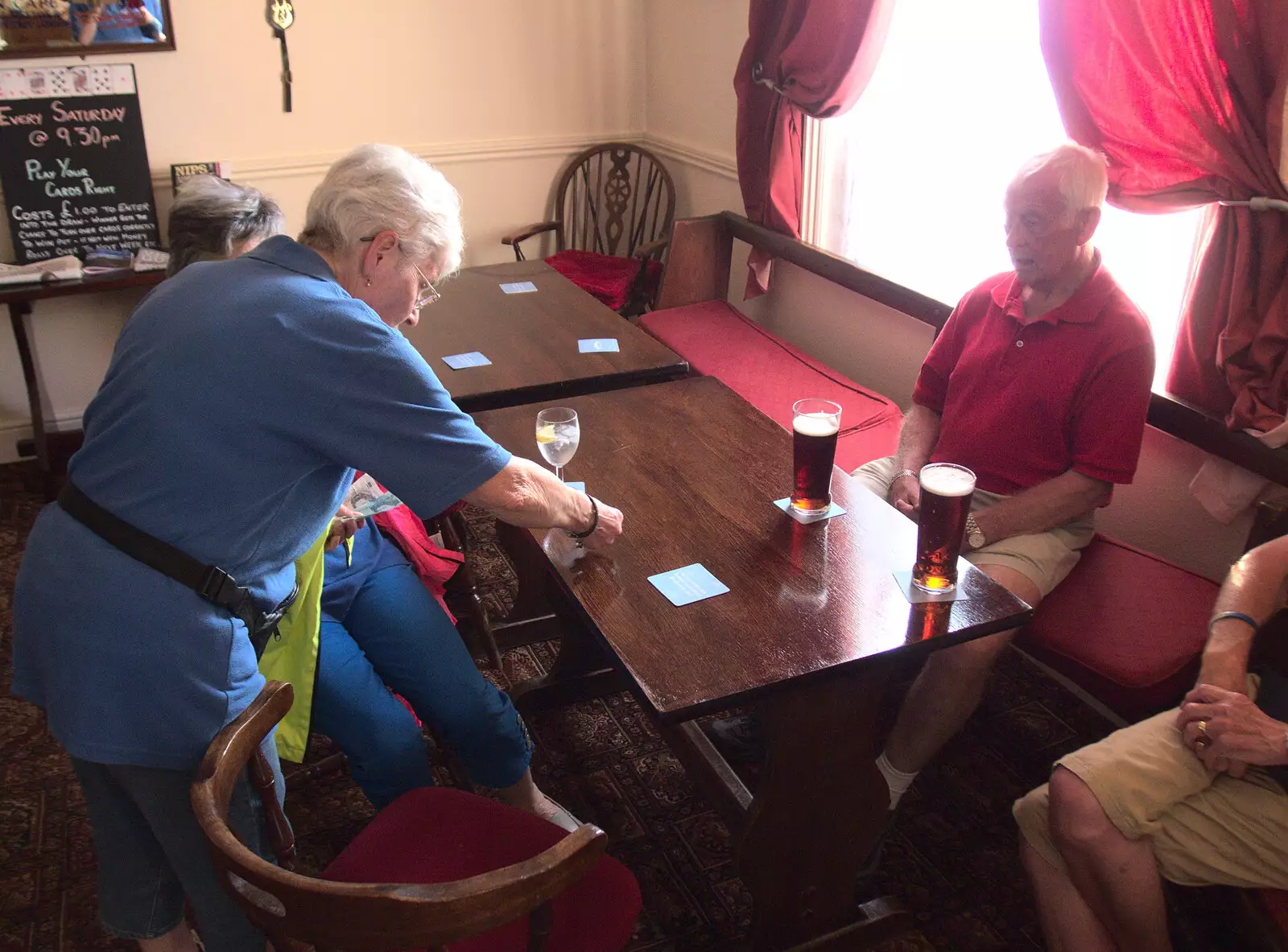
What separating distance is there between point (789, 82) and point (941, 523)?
2404mm

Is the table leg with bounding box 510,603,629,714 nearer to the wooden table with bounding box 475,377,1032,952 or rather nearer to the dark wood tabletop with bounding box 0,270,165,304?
the wooden table with bounding box 475,377,1032,952

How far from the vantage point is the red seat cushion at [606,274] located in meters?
4.16

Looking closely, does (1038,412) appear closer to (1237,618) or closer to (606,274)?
(1237,618)

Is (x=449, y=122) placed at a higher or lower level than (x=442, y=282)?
higher

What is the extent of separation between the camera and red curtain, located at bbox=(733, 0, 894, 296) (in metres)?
3.14

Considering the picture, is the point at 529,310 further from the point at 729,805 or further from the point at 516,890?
the point at 516,890

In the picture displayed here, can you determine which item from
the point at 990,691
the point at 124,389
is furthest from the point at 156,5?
the point at 990,691

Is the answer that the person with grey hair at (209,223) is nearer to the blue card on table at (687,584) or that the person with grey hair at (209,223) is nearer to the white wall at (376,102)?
the blue card on table at (687,584)

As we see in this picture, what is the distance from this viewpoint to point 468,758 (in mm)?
1948

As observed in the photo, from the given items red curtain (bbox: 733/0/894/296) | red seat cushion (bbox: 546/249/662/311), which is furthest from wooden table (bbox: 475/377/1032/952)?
red seat cushion (bbox: 546/249/662/311)

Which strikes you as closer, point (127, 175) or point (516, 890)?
point (516, 890)

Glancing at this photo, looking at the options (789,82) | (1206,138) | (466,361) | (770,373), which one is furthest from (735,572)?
(789,82)

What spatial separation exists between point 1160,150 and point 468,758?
6.49 feet

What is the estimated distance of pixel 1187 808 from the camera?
5.34 ft
